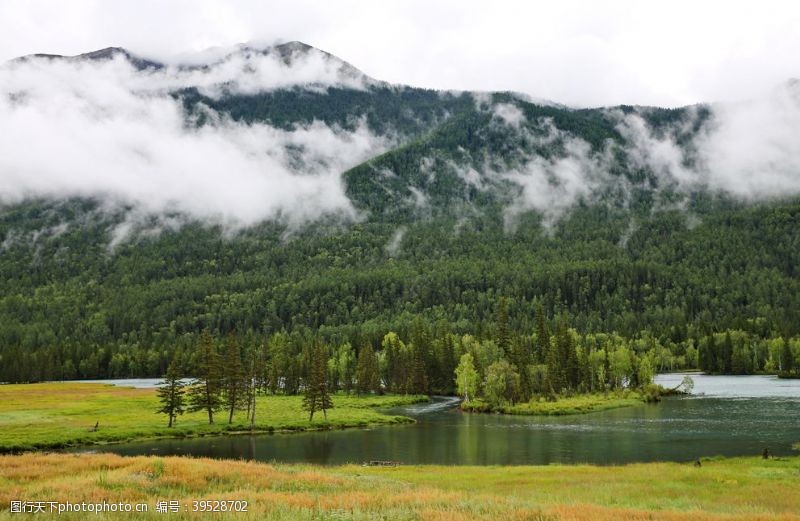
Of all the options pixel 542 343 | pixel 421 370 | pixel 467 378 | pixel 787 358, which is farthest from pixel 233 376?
pixel 787 358

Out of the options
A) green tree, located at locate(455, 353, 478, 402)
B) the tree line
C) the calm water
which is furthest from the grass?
the calm water

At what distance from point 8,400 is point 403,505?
5473 inches

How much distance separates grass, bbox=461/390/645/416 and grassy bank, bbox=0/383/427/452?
79.7ft

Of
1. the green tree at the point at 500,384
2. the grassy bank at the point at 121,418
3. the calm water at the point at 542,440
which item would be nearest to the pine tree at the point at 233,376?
the grassy bank at the point at 121,418

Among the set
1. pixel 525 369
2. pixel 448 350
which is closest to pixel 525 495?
pixel 525 369

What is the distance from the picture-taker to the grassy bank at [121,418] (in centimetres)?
8106

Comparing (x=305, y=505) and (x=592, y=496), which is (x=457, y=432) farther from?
(x=305, y=505)

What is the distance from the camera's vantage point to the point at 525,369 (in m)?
130

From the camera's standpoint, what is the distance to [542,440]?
251ft

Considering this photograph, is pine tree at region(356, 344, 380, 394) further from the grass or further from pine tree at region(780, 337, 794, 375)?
pine tree at region(780, 337, 794, 375)

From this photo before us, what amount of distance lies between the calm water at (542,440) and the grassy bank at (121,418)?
19.5 ft

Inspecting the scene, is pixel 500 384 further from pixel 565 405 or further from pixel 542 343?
pixel 542 343

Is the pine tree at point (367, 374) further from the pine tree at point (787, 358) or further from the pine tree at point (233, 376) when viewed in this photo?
the pine tree at point (787, 358)

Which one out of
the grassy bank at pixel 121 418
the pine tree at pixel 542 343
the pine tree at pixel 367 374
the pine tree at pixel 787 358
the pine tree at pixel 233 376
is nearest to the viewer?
the grassy bank at pixel 121 418
